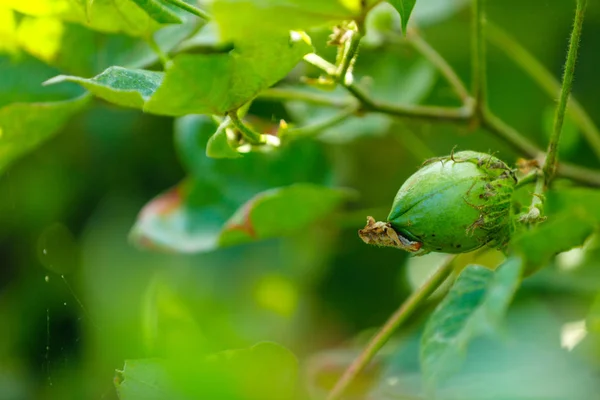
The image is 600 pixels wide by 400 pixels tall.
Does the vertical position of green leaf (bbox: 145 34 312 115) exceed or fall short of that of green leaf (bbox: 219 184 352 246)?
it exceeds it

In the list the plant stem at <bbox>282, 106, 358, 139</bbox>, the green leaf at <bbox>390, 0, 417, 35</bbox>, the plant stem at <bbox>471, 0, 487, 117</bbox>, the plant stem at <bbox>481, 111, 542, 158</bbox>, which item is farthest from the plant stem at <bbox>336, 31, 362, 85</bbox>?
the plant stem at <bbox>481, 111, 542, 158</bbox>

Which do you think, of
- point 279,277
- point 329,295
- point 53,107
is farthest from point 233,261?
point 53,107

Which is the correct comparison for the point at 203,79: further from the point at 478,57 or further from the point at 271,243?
the point at 271,243

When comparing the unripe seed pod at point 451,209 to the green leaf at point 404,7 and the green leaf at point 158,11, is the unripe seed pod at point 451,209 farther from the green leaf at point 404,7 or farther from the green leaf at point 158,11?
the green leaf at point 158,11

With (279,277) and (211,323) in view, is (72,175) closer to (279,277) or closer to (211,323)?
(279,277)

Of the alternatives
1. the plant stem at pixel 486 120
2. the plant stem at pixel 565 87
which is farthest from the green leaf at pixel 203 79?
the plant stem at pixel 486 120

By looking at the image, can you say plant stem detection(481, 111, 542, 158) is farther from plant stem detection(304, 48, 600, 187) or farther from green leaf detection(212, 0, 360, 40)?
green leaf detection(212, 0, 360, 40)
